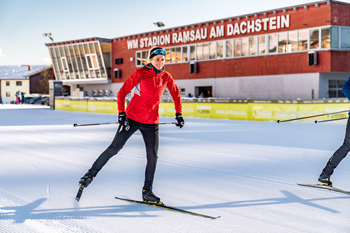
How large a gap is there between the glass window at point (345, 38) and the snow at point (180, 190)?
20295 millimetres

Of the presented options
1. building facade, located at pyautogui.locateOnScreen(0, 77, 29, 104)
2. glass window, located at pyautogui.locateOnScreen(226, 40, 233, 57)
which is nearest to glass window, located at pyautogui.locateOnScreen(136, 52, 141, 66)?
glass window, located at pyautogui.locateOnScreen(226, 40, 233, 57)

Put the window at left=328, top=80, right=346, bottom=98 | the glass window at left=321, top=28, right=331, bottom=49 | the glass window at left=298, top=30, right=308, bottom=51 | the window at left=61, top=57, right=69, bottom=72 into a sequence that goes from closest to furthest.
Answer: the glass window at left=321, top=28, right=331, bottom=49 < the glass window at left=298, top=30, right=308, bottom=51 < the window at left=328, top=80, right=346, bottom=98 < the window at left=61, top=57, right=69, bottom=72

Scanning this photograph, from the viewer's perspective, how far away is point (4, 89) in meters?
88.5

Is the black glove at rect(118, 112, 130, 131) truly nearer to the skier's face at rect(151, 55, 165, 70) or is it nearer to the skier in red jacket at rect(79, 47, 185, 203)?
the skier in red jacket at rect(79, 47, 185, 203)

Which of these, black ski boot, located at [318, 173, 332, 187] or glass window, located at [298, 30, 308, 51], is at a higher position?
glass window, located at [298, 30, 308, 51]

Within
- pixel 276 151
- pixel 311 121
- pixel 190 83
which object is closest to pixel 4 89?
pixel 190 83

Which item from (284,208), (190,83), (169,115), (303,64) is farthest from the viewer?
(190,83)

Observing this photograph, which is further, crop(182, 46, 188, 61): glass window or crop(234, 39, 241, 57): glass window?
crop(182, 46, 188, 61): glass window

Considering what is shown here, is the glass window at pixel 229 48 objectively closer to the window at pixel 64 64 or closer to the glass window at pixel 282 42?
the glass window at pixel 282 42

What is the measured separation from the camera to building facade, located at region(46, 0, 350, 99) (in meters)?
27.8

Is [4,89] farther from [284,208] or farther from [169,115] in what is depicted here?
[284,208]

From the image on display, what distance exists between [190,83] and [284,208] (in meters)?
33.3

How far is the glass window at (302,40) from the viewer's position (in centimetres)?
2862

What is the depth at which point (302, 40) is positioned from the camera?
28.9 m
